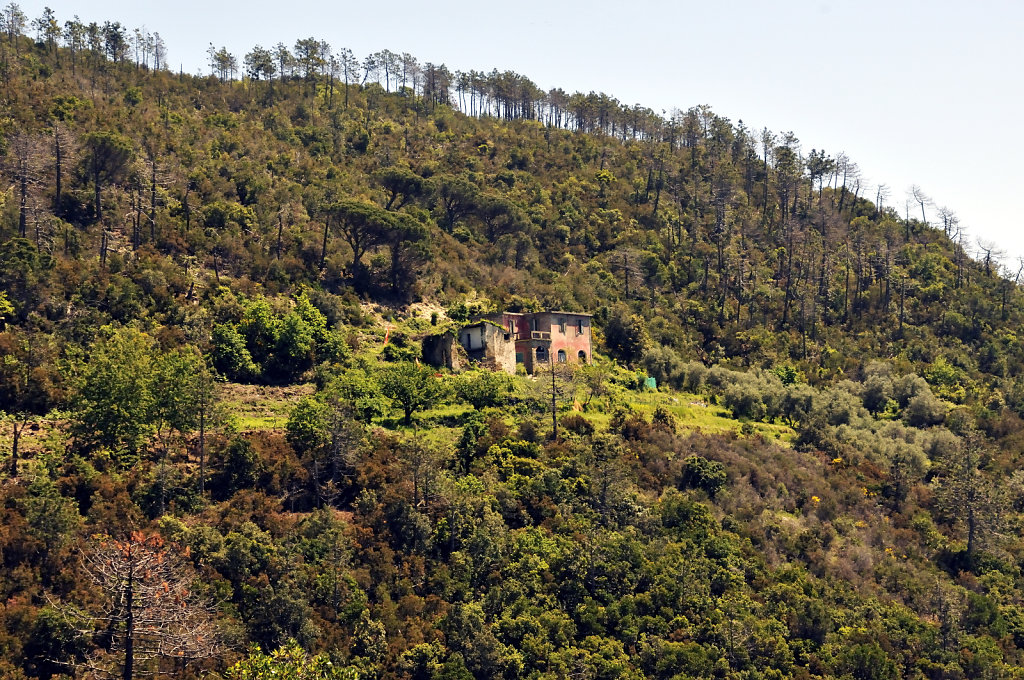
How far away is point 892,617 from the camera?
57688 millimetres

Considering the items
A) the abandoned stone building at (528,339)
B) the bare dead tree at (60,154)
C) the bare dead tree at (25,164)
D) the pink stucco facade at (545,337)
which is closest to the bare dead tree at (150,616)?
the abandoned stone building at (528,339)

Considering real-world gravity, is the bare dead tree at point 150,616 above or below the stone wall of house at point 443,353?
below

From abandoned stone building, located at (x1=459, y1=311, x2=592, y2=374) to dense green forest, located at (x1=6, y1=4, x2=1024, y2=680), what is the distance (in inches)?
100

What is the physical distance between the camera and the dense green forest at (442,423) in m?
48.9

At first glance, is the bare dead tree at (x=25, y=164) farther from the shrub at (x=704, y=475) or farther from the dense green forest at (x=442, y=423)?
the shrub at (x=704, y=475)

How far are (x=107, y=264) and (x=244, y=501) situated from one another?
80.8 feet

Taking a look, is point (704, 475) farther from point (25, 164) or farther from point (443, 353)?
point (25, 164)

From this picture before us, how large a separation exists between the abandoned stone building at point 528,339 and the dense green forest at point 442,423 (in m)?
2.55

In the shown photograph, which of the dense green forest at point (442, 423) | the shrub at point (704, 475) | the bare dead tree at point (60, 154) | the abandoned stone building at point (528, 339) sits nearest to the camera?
the dense green forest at point (442, 423)

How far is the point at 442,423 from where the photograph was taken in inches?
2591

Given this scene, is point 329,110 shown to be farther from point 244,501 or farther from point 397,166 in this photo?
point 244,501

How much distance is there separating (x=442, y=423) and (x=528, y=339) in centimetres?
1572

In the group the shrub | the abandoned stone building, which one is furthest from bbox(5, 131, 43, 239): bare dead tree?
the shrub

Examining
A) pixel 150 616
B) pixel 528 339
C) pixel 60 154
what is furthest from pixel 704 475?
pixel 60 154
